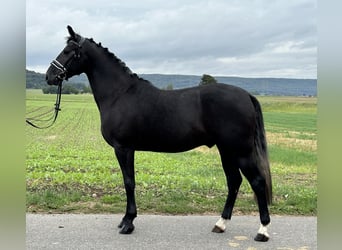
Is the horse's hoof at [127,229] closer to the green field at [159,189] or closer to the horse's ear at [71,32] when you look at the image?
the green field at [159,189]

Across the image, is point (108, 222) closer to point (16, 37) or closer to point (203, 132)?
point (203, 132)

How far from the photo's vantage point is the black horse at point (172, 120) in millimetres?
4219

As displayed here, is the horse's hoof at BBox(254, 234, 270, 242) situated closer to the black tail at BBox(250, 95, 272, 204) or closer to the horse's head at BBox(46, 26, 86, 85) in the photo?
the black tail at BBox(250, 95, 272, 204)

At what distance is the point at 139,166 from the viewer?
30.1 ft

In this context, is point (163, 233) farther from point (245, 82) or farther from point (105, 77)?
point (245, 82)

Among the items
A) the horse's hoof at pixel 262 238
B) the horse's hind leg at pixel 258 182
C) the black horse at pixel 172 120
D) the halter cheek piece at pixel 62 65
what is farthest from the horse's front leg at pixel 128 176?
the horse's hoof at pixel 262 238

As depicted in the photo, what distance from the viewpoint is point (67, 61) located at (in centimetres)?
452

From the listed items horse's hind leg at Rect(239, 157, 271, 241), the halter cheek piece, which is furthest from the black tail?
the halter cheek piece

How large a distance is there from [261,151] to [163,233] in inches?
62.2

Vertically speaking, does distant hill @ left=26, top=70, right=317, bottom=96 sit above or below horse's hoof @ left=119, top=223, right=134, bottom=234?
above

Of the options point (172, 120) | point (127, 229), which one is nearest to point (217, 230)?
point (127, 229)

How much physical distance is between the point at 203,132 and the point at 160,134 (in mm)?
529

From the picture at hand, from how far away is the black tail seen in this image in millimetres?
4387

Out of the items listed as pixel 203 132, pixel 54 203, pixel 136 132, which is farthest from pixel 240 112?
pixel 54 203
